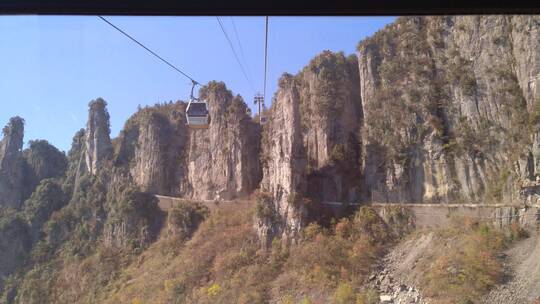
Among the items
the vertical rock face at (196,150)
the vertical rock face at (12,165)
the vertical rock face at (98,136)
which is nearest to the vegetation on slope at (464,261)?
the vertical rock face at (196,150)

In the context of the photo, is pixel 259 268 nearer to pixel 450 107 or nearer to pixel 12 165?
pixel 450 107

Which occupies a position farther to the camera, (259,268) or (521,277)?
(259,268)

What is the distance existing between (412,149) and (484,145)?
4.02 m

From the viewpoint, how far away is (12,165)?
1738 inches

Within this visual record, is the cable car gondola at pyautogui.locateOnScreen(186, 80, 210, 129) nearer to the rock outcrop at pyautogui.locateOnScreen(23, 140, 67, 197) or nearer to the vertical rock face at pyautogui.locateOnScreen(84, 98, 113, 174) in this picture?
the vertical rock face at pyautogui.locateOnScreen(84, 98, 113, 174)

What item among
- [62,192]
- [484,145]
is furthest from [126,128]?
[484,145]

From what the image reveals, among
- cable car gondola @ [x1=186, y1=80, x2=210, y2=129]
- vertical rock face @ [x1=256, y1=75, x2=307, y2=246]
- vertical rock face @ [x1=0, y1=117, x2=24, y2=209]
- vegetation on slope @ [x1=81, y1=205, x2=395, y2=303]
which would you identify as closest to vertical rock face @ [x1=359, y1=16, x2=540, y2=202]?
vegetation on slope @ [x1=81, y1=205, x2=395, y2=303]

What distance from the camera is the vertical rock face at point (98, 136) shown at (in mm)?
40031

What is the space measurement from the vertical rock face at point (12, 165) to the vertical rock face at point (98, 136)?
8212mm

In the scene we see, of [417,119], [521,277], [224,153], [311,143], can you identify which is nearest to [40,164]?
[224,153]

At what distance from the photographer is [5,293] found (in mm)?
32625

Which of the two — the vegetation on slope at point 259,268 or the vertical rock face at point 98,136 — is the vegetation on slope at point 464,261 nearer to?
the vegetation on slope at point 259,268

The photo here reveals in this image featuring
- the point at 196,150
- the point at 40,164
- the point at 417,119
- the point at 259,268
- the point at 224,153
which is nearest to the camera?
the point at 259,268

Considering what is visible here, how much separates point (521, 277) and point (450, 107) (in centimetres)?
940
